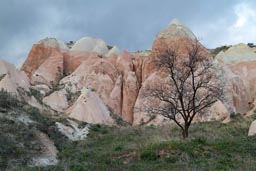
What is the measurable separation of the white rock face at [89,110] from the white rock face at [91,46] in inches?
551

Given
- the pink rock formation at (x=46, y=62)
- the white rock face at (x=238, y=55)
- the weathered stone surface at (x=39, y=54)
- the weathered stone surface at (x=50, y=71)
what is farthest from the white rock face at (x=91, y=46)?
the white rock face at (x=238, y=55)

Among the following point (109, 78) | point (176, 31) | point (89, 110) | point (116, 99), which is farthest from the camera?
point (176, 31)

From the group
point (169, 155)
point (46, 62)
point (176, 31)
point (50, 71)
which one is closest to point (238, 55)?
point (176, 31)

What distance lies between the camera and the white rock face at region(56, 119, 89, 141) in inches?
1028

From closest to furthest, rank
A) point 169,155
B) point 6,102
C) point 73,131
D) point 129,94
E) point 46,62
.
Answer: point 169,155, point 6,102, point 73,131, point 129,94, point 46,62

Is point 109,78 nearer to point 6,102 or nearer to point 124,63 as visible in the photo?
point 124,63

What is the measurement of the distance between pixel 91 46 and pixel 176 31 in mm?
12796

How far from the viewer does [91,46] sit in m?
51.8

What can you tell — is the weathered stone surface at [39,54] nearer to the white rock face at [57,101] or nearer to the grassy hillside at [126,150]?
the white rock face at [57,101]

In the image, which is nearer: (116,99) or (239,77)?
(116,99)

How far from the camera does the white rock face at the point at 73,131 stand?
85.7ft

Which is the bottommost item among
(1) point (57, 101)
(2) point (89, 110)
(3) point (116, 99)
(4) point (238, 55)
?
(2) point (89, 110)

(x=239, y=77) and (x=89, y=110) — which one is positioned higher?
(x=239, y=77)

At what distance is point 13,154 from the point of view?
54.3 ft
